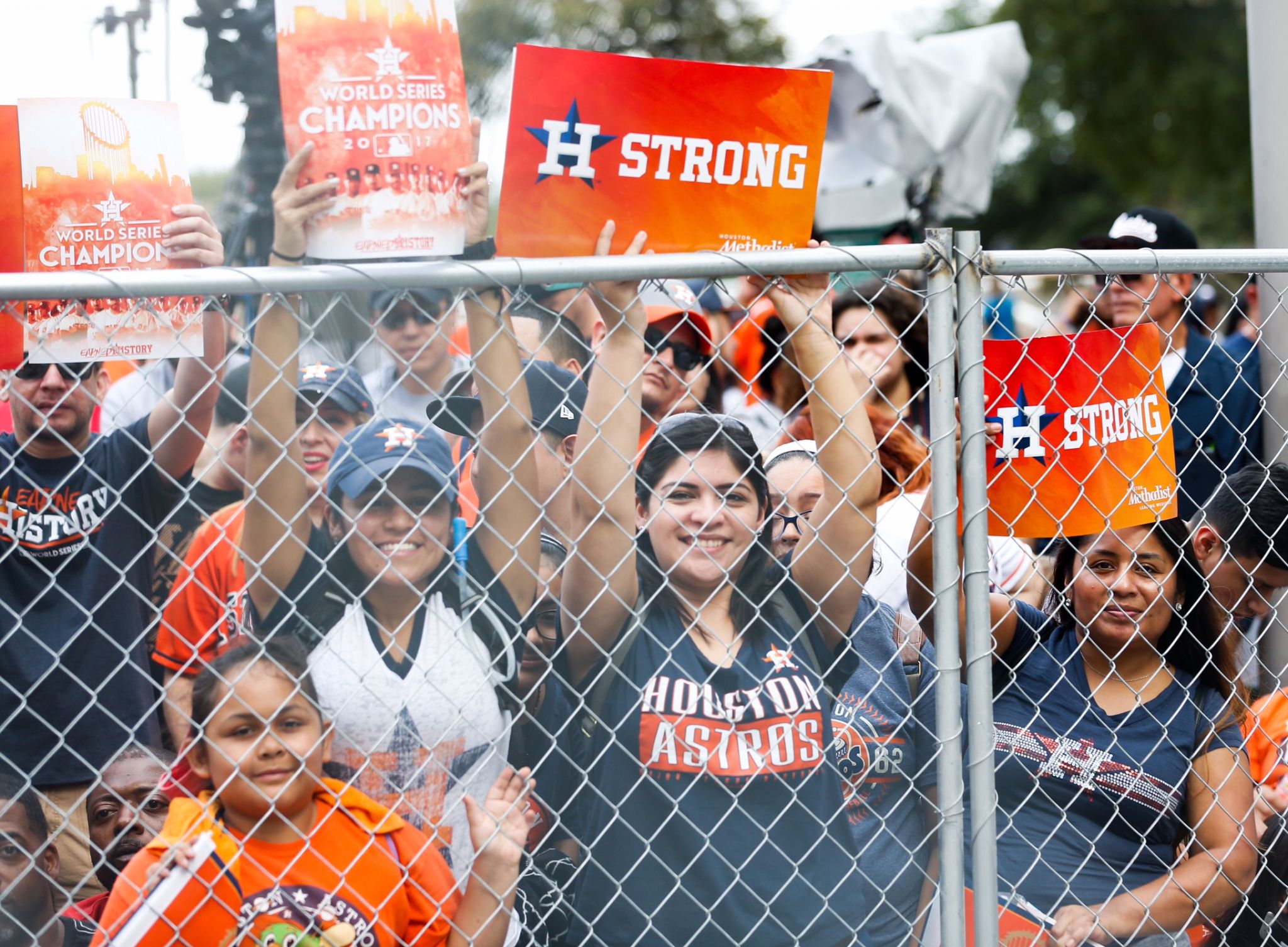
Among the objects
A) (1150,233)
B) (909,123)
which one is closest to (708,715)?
(1150,233)

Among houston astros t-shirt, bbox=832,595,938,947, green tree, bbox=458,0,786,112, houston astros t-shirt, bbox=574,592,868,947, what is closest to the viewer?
houston astros t-shirt, bbox=574,592,868,947

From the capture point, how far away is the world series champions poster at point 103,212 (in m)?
1.87

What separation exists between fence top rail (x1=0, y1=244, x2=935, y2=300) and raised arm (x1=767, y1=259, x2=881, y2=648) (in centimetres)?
15

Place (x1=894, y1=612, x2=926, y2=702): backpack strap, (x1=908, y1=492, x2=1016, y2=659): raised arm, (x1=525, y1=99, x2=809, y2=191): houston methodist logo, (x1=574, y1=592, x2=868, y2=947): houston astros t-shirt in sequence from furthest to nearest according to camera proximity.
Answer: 1. (x1=894, y1=612, x2=926, y2=702): backpack strap
2. (x1=908, y1=492, x2=1016, y2=659): raised arm
3. (x1=574, y1=592, x2=868, y2=947): houston astros t-shirt
4. (x1=525, y1=99, x2=809, y2=191): houston methodist logo

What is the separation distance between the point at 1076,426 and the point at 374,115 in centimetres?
140

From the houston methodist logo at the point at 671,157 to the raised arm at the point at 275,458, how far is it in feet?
1.49

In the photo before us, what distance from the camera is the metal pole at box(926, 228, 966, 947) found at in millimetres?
2000

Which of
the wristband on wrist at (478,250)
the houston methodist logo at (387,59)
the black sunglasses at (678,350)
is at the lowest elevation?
the black sunglasses at (678,350)

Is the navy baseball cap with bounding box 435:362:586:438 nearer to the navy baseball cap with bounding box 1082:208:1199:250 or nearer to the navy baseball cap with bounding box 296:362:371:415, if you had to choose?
the navy baseball cap with bounding box 296:362:371:415

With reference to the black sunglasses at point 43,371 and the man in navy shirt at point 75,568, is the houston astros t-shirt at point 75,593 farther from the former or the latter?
the black sunglasses at point 43,371

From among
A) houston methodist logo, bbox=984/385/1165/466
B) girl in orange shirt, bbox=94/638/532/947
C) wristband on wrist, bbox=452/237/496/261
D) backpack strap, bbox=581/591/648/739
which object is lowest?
girl in orange shirt, bbox=94/638/532/947

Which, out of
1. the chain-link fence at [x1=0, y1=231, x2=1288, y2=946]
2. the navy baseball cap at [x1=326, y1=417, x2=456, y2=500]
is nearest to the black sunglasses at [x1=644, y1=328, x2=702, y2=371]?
the chain-link fence at [x1=0, y1=231, x2=1288, y2=946]

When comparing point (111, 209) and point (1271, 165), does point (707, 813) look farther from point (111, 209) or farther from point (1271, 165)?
point (1271, 165)

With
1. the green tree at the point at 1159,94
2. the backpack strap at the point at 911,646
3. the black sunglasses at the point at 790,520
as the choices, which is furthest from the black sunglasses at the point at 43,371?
the green tree at the point at 1159,94
